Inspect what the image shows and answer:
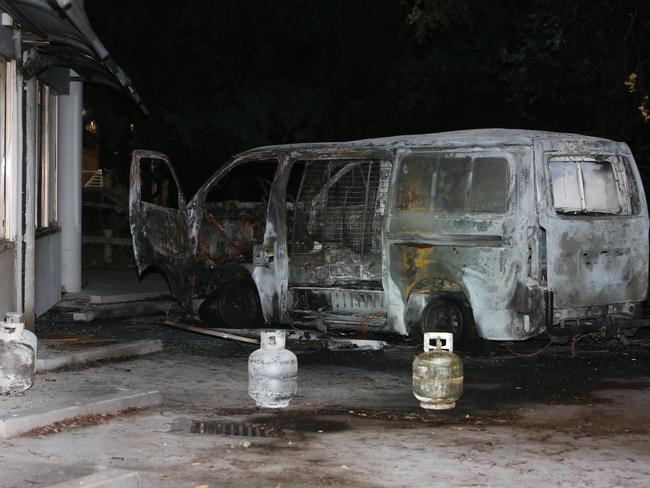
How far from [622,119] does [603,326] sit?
842 centimetres

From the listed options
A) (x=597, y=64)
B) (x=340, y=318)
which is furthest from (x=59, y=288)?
(x=597, y=64)

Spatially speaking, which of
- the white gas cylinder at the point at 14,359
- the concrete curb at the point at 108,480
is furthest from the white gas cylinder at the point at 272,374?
the concrete curb at the point at 108,480

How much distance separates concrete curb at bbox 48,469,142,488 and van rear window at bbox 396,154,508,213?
524 cm

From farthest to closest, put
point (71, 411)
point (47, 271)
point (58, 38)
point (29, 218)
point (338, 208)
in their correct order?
point (47, 271), point (338, 208), point (29, 218), point (58, 38), point (71, 411)

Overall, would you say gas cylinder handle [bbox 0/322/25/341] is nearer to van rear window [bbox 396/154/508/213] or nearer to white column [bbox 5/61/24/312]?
white column [bbox 5/61/24/312]

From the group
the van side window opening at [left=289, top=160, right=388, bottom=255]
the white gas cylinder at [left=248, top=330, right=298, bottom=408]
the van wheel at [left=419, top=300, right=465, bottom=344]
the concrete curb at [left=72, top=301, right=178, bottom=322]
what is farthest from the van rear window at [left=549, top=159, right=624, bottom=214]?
the concrete curb at [left=72, top=301, right=178, bottom=322]

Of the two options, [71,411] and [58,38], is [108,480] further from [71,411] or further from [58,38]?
[58,38]

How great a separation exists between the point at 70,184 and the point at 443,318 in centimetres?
639

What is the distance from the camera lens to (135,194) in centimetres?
1203

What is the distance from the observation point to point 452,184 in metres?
10.5

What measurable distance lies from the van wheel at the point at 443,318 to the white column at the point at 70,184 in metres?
6.04

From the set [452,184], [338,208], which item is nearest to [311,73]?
[338,208]

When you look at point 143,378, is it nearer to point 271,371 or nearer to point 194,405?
point 194,405

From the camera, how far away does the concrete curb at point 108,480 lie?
5707 mm
